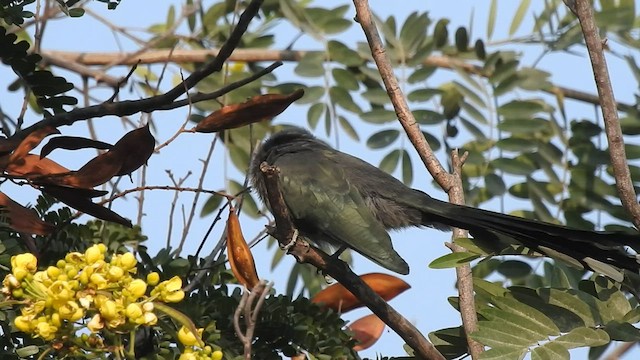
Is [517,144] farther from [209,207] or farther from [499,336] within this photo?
[499,336]

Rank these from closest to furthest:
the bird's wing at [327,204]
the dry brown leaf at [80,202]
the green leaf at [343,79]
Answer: the dry brown leaf at [80,202]
the bird's wing at [327,204]
the green leaf at [343,79]

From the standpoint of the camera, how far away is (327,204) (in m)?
3.95

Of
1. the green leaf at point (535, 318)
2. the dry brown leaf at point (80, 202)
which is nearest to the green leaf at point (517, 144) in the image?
the green leaf at point (535, 318)

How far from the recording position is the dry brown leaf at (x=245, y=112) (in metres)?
2.57

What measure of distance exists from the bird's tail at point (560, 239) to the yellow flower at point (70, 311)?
1.41 m

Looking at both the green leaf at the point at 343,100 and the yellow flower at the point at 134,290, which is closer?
the yellow flower at the point at 134,290

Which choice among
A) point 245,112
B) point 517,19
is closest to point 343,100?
point 517,19

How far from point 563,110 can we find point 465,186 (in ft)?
2.16

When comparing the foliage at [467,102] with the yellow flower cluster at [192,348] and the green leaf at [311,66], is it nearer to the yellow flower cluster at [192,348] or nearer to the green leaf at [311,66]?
the green leaf at [311,66]

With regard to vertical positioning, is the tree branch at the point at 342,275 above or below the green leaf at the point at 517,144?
below

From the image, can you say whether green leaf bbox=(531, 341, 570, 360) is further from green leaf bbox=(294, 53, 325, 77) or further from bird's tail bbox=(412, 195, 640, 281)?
green leaf bbox=(294, 53, 325, 77)

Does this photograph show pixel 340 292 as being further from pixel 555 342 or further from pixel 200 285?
pixel 555 342

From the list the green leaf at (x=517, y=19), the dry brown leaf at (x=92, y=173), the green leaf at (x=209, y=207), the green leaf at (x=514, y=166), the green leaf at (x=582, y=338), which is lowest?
the green leaf at (x=582, y=338)

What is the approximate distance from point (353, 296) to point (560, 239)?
728mm
